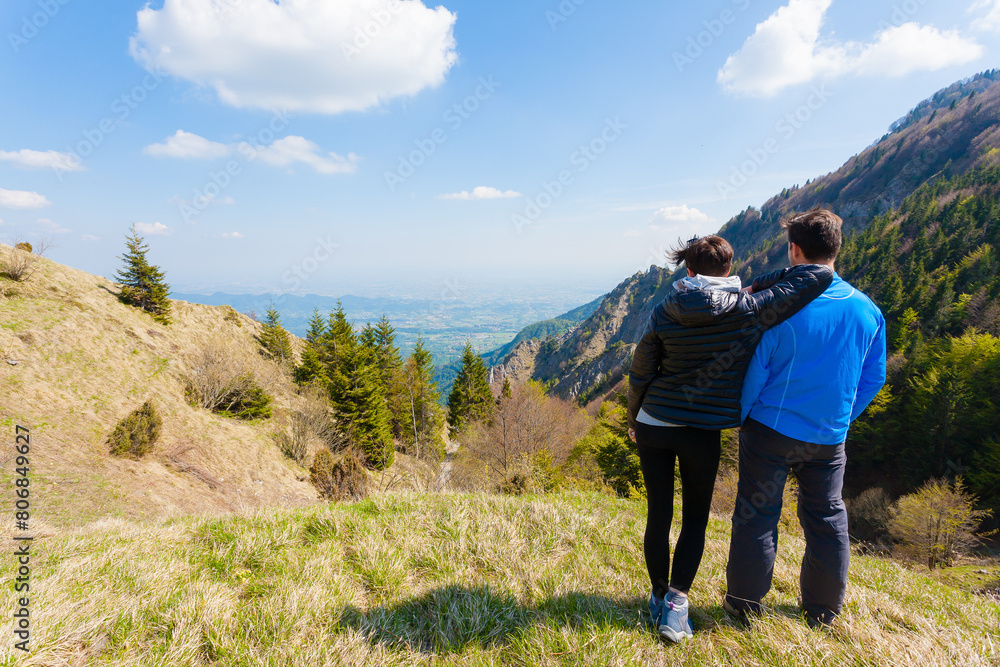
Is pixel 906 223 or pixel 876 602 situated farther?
pixel 906 223

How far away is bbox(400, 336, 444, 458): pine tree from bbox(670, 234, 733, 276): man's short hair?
1131 inches

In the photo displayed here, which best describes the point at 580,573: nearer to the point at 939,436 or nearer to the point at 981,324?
the point at 939,436

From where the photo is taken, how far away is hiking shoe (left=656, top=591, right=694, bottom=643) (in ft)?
7.23

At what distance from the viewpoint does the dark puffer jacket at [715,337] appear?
2.13m

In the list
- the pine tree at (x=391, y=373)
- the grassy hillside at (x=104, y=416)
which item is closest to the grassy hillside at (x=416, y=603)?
the grassy hillside at (x=104, y=416)

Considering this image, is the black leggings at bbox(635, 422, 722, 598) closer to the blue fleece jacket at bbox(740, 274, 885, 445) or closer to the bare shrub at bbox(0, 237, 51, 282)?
the blue fleece jacket at bbox(740, 274, 885, 445)

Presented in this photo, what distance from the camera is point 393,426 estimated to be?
103 ft

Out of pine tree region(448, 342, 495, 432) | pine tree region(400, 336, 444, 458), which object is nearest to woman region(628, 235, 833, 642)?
pine tree region(400, 336, 444, 458)

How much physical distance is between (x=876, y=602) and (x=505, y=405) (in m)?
25.6

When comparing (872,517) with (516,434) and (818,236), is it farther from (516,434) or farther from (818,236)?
(818,236)

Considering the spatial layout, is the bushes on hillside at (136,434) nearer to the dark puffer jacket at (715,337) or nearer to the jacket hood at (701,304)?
the dark puffer jacket at (715,337)

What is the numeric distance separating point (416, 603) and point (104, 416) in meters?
19.3

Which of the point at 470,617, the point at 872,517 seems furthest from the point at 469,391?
the point at 470,617

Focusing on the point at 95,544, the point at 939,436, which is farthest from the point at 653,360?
the point at 939,436
